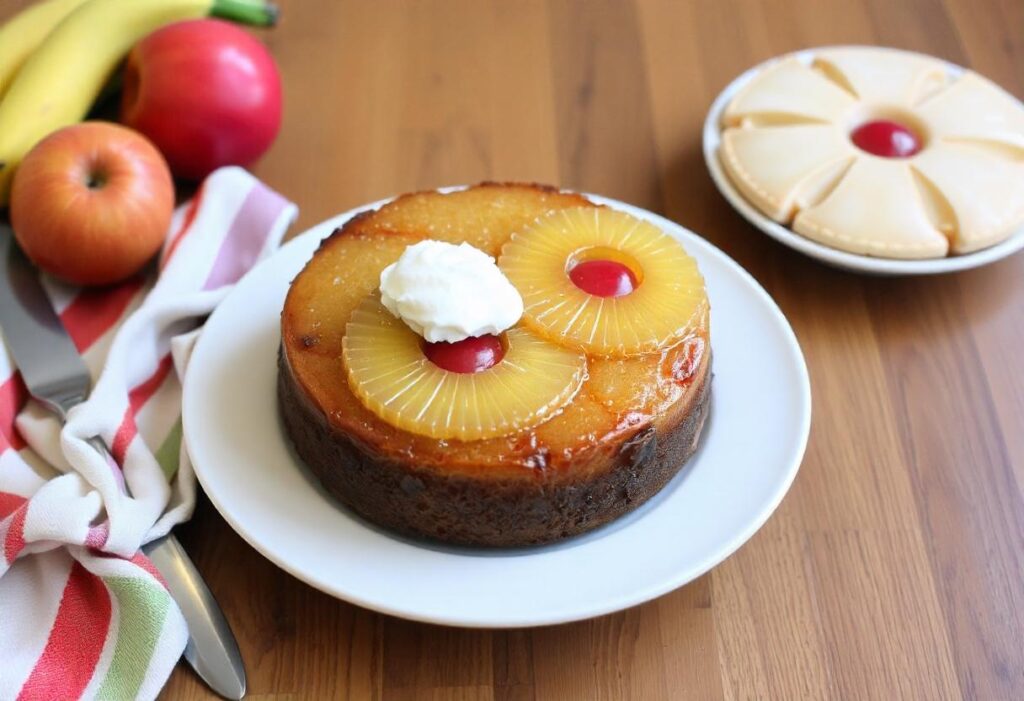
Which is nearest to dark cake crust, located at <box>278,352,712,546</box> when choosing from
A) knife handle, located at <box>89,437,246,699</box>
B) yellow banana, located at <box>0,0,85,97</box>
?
knife handle, located at <box>89,437,246,699</box>

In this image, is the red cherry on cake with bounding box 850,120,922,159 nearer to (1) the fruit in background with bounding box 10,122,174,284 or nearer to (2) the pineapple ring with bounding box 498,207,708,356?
(2) the pineapple ring with bounding box 498,207,708,356

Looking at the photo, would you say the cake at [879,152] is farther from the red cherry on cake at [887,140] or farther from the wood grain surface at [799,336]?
the wood grain surface at [799,336]

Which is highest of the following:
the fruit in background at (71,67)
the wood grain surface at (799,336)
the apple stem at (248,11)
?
the fruit in background at (71,67)

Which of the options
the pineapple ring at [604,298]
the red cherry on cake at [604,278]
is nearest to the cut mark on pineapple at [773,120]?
the pineapple ring at [604,298]

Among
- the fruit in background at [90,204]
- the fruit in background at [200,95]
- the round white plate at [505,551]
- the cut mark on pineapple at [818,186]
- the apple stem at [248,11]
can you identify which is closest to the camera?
the round white plate at [505,551]

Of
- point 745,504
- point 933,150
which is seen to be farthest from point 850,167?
point 745,504
